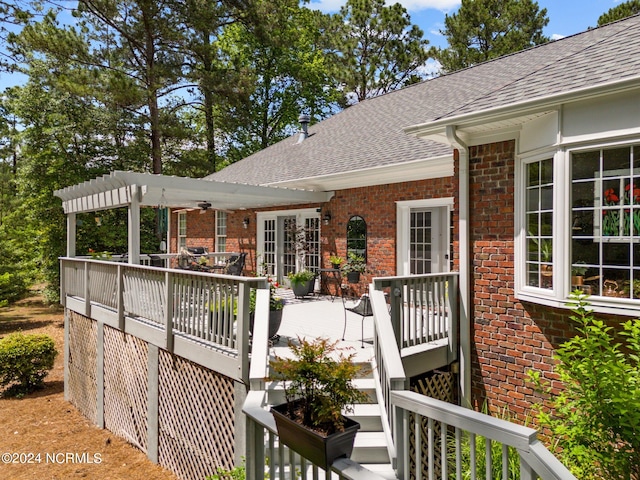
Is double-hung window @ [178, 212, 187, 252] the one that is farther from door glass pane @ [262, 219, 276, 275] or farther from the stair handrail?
the stair handrail

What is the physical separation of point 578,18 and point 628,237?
67.6 ft

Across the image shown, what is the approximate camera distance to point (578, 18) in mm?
19250

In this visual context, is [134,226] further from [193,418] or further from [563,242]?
[563,242]

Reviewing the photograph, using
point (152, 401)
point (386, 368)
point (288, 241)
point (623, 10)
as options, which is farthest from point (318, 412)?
point (623, 10)

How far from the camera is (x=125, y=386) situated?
7293mm

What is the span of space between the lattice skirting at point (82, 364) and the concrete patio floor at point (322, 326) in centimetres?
430

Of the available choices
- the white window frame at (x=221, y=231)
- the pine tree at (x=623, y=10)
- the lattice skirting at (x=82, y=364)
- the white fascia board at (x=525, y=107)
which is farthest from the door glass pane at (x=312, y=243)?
the pine tree at (x=623, y=10)

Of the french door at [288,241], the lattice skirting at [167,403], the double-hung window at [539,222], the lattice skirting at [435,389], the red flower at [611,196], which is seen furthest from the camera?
the french door at [288,241]

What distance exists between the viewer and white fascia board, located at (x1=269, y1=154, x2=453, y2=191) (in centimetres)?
729

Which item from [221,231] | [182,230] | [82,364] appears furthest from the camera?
[182,230]

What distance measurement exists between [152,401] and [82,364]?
3.78 meters

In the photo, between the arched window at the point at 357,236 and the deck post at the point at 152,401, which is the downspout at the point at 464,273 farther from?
the deck post at the point at 152,401

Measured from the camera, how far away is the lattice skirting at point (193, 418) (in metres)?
4.95

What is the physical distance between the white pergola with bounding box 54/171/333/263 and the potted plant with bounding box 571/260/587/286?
6.37 m
